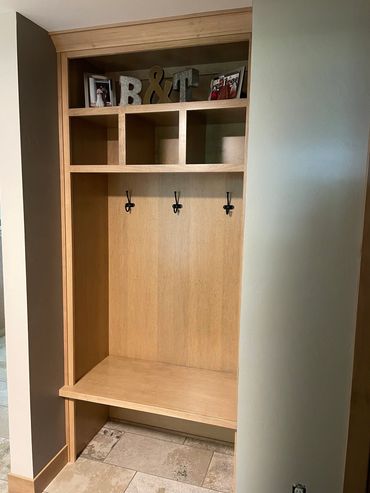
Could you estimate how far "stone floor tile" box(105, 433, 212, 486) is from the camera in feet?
6.80

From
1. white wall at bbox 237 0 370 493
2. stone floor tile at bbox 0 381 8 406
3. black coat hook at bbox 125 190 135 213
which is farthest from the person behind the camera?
stone floor tile at bbox 0 381 8 406

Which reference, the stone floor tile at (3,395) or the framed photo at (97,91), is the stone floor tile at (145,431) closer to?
the stone floor tile at (3,395)

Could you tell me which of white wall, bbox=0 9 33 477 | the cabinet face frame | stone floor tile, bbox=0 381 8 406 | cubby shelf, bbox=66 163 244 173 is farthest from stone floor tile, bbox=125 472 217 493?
cubby shelf, bbox=66 163 244 173

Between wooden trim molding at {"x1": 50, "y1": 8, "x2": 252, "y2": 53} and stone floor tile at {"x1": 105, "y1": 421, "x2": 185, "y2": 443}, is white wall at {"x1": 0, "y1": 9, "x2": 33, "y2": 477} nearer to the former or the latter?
wooden trim molding at {"x1": 50, "y1": 8, "x2": 252, "y2": 53}

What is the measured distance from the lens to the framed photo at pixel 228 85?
1753 millimetres

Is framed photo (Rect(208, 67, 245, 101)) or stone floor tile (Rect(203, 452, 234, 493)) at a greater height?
framed photo (Rect(208, 67, 245, 101))

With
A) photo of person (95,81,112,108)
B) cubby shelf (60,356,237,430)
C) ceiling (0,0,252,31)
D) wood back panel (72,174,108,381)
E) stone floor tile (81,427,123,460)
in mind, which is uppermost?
ceiling (0,0,252,31)

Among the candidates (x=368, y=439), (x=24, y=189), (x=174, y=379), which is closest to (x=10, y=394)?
(x=174, y=379)

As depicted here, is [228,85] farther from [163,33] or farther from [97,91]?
[97,91]

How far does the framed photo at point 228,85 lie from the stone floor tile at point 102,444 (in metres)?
2.04

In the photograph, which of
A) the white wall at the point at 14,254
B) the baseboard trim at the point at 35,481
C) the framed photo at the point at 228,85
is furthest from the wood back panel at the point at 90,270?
the framed photo at the point at 228,85

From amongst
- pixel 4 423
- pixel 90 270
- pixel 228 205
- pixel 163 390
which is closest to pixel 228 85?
pixel 228 205

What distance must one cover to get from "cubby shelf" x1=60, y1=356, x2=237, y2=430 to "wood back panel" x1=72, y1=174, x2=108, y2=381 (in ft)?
0.40

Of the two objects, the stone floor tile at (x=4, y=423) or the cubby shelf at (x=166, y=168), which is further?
the stone floor tile at (x=4, y=423)
